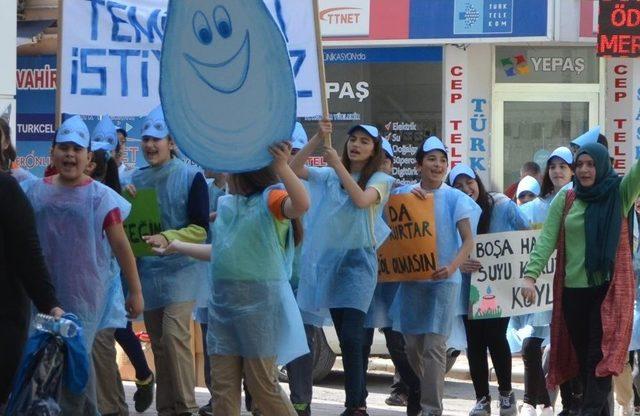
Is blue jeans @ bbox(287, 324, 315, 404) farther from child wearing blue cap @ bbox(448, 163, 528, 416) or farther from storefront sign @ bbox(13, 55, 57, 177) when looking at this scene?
storefront sign @ bbox(13, 55, 57, 177)

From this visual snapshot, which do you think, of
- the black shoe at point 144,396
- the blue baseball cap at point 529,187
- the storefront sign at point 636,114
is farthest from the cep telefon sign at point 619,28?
the black shoe at point 144,396

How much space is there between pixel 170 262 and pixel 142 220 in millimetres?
305

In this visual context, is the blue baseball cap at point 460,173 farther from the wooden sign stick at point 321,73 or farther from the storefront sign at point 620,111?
the storefront sign at point 620,111

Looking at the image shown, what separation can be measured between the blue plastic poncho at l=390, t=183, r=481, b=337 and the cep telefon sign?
308 inches

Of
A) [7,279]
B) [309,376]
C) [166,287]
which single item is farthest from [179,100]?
[309,376]

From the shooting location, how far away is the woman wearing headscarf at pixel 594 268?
913 cm

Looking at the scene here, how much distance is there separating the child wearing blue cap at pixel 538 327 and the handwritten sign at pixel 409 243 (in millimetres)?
970

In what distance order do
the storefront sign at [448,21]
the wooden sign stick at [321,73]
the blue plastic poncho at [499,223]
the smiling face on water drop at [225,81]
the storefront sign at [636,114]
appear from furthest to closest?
the storefront sign at [636,114]
the storefront sign at [448,21]
the blue plastic poncho at [499,223]
the wooden sign stick at [321,73]
the smiling face on water drop at [225,81]

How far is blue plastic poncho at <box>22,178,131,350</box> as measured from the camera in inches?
300

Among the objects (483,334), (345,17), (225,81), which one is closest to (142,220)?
(225,81)

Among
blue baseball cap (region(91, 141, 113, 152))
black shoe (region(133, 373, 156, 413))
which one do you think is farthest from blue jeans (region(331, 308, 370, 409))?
blue baseball cap (region(91, 141, 113, 152))

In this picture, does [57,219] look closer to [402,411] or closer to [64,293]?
[64,293]

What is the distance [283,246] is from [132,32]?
3.08 m

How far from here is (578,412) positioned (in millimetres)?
9758
